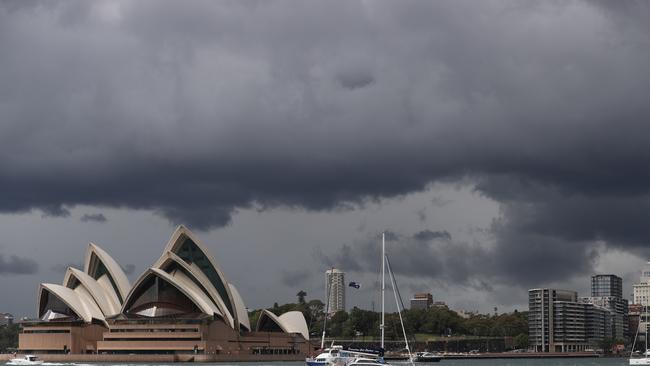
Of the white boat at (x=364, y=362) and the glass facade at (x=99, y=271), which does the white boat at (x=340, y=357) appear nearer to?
the white boat at (x=364, y=362)

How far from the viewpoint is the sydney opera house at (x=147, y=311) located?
11812cm

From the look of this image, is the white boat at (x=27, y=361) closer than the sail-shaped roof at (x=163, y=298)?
Yes

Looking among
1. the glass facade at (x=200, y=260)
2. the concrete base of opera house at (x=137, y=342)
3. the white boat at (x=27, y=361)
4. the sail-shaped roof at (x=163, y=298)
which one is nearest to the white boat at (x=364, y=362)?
the concrete base of opera house at (x=137, y=342)

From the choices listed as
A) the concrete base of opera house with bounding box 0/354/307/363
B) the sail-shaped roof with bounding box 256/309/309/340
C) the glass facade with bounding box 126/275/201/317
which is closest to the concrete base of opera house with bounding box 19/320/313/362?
the concrete base of opera house with bounding box 0/354/307/363

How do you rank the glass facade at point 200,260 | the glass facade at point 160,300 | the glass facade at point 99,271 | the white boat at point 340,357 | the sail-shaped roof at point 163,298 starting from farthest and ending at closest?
the glass facade at point 99,271 < the glass facade at point 200,260 < the glass facade at point 160,300 < the sail-shaped roof at point 163,298 < the white boat at point 340,357

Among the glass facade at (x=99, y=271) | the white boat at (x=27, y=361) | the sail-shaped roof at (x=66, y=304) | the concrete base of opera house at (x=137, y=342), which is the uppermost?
the glass facade at (x=99, y=271)

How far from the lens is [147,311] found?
120m

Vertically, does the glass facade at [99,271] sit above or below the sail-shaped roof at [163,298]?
above

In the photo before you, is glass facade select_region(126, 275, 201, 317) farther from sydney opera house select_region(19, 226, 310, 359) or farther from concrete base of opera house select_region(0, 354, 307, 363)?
concrete base of opera house select_region(0, 354, 307, 363)

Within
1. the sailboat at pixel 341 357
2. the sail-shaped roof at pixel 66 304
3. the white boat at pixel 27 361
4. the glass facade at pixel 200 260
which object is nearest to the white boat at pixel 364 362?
the sailboat at pixel 341 357

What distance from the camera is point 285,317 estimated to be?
140 meters

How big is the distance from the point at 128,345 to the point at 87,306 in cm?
884

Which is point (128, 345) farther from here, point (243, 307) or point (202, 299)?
point (243, 307)

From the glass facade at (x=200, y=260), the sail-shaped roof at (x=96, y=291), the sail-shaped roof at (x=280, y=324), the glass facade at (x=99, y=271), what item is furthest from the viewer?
the sail-shaped roof at (x=280, y=324)
